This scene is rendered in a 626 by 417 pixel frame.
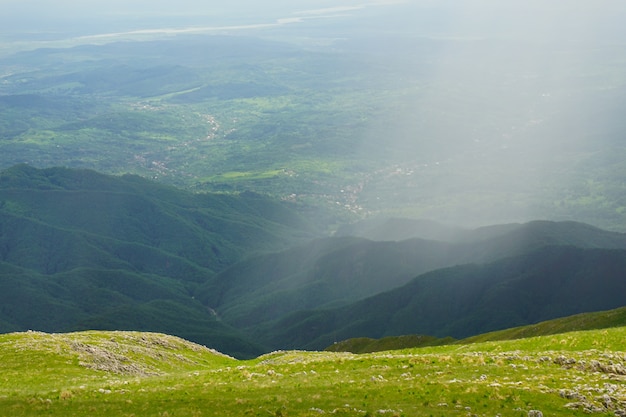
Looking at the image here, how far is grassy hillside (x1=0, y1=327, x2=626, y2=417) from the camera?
4109 centimetres

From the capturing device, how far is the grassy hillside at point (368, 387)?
41.1m

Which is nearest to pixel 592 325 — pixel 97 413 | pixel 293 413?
pixel 293 413

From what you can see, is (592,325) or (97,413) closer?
(97,413)

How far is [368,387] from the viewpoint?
4616 centimetres

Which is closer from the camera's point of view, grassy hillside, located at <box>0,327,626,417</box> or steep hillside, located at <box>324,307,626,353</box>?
grassy hillside, located at <box>0,327,626,417</box>

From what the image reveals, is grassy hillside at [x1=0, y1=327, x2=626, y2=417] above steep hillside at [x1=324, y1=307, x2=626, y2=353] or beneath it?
above

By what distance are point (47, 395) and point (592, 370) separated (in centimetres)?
4112

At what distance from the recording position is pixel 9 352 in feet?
235

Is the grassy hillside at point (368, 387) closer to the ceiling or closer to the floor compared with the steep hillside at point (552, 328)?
closer to the ceiling

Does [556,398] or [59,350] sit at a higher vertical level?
[556,398]

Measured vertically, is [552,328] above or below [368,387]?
below

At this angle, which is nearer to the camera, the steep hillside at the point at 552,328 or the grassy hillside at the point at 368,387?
the grassy hillside at the point at 368,387

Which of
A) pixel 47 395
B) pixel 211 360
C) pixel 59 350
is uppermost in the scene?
pixel 47 395

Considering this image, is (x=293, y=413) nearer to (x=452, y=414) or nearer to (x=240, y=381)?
(x=452, y=414)
